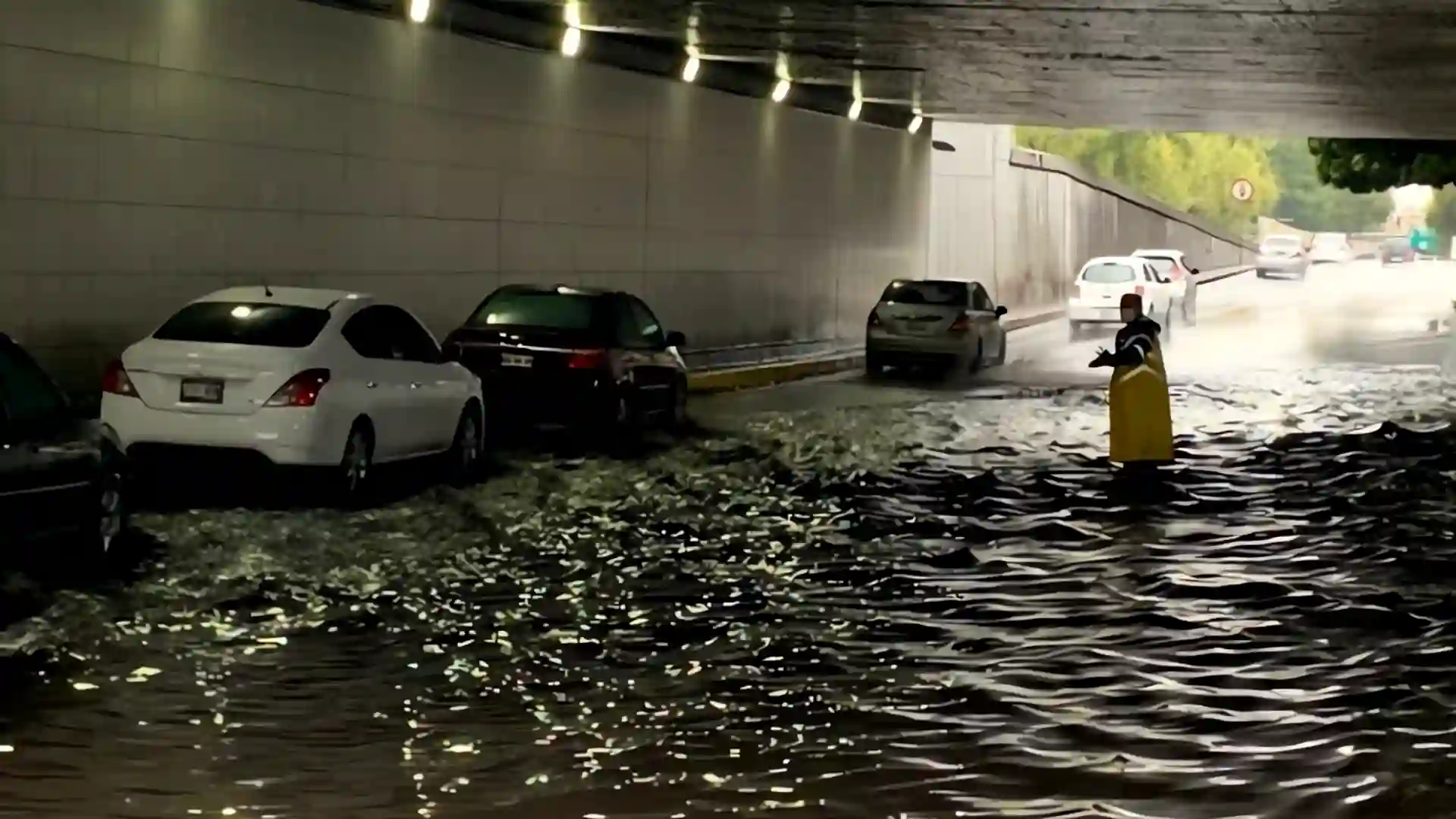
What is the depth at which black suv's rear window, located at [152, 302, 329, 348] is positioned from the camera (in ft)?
49.9

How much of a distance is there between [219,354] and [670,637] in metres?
5.59

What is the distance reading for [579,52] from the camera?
1099 inches

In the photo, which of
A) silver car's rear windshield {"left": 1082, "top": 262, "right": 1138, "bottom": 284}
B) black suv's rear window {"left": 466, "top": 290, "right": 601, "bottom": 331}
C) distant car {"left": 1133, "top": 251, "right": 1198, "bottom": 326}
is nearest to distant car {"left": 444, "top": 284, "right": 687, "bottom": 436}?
black suv's rear window {"left": 466, "top": 290, "right": 601, "bottom": 331}

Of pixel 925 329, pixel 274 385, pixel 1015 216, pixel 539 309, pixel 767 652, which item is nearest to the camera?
pixel 767 652

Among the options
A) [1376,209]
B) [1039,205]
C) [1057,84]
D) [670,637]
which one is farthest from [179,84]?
[1376,209]

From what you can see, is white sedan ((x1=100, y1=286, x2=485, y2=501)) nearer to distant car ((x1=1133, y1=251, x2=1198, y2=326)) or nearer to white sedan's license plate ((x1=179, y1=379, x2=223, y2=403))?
white sedan's license plate ((x1=179, y1=379, x2=223, y2=403))

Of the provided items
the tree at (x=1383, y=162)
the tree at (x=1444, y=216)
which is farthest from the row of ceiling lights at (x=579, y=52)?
the tree at (x=1444, y=216)

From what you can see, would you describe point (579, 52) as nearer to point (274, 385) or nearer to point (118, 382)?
point (118, 382)

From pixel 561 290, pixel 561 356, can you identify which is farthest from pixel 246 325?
pixel 561 290

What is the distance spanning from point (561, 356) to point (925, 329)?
13821 mm

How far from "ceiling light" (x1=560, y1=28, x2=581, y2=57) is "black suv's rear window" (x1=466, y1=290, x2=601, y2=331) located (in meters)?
7.11

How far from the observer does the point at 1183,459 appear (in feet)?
66.8

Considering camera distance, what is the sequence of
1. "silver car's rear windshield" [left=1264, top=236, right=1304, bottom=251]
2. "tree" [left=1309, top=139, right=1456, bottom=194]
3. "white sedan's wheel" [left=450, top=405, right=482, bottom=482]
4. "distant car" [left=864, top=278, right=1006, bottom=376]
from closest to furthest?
"white sedan's wheel" [left=450, top=405, right=482, bottom=482]
"distant car" [left=864, top=278, right=1006, bottom=376]
"tree" [left=1309, top=139, right=1456, bottom=194]
"silver car's rear windshield" [left=1264, top=236, right=1304, bottom=251]

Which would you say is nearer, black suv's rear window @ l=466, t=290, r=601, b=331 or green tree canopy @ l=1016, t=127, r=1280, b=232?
black suv's rear window @ l=466, t=290, r=601, b=331
